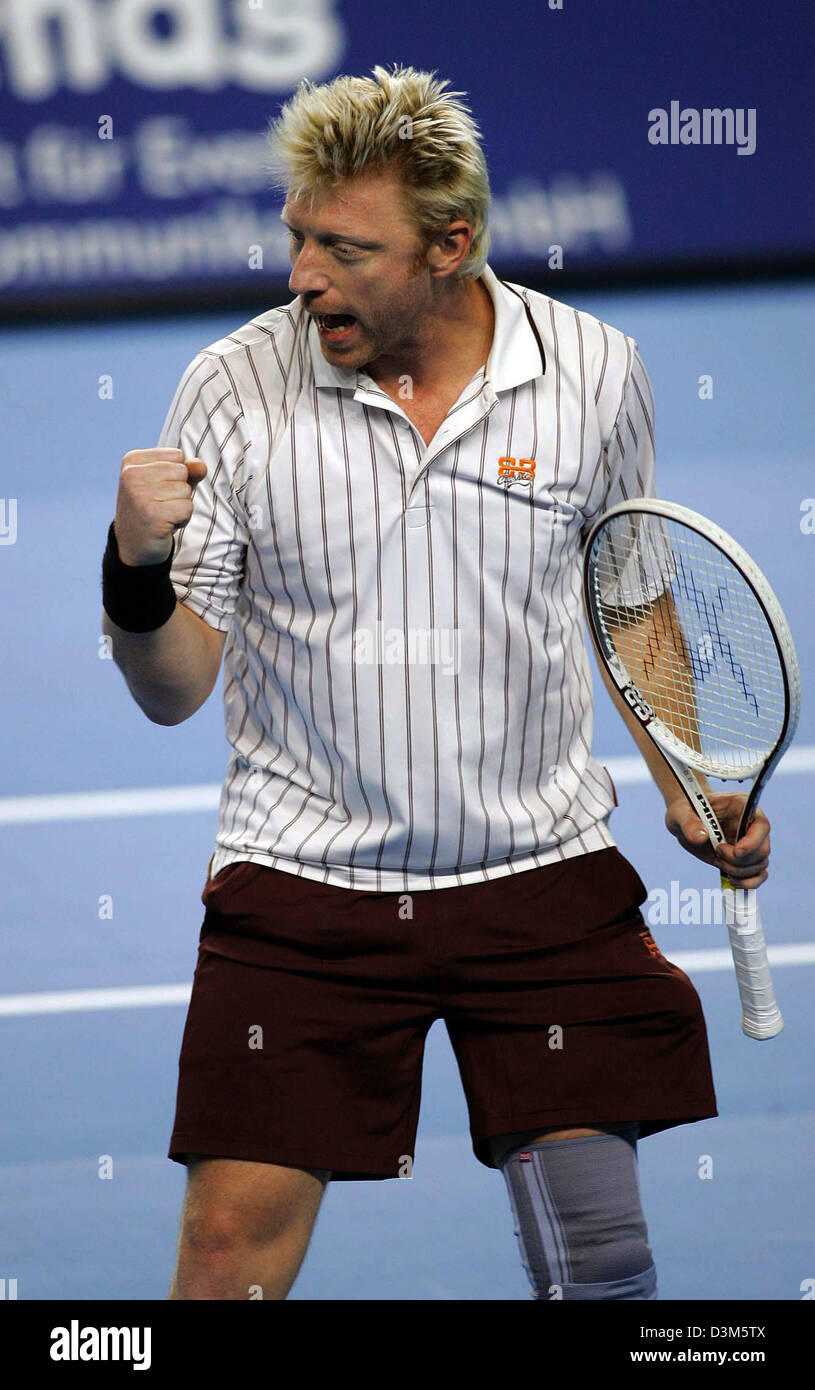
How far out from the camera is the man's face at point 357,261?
2.37m

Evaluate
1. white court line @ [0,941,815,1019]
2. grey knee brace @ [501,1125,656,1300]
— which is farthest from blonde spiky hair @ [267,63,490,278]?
white court line @ [0,941,815,1019]

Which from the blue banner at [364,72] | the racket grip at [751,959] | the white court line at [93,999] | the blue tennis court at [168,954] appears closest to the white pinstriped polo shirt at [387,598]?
the racket grip at [751,959]

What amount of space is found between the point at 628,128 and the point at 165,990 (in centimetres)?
532

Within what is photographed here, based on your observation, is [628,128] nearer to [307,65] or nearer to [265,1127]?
[307,65]

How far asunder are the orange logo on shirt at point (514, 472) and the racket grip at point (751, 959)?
0.60 m

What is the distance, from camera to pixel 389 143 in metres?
2.39

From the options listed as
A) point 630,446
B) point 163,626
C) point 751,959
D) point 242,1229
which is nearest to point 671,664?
point 630,446

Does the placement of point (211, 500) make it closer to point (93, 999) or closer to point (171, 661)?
point (171, 661)

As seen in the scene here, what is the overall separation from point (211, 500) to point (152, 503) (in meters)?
0.20

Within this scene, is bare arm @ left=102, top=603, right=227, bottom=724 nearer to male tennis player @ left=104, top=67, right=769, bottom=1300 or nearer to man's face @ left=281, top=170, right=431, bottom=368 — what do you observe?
male tennis player @ left=104, top=67, right=769, bottom=1300

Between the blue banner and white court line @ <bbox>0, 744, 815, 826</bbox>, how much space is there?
141 inches

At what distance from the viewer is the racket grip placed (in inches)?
101

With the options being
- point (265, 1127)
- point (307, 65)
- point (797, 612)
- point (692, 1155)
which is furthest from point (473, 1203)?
point (307, 65)

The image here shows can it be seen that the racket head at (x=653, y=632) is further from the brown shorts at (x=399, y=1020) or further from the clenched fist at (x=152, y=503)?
the clenched fist at (x=152, y=503)
